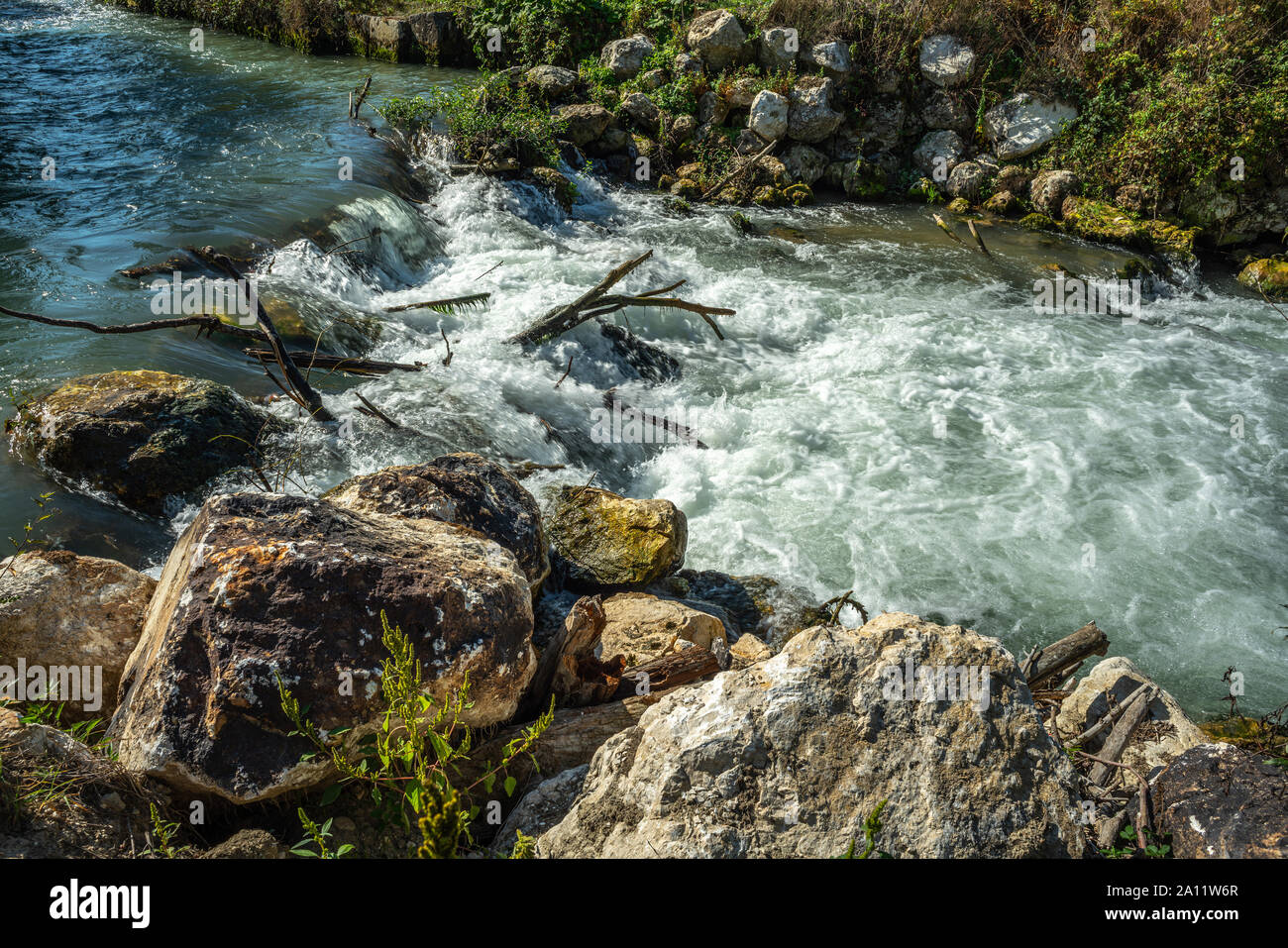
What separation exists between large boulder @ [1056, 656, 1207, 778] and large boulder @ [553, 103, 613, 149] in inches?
529

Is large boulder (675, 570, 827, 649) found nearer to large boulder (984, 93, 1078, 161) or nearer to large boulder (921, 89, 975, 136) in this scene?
large boulder (984, 93, 1078, 161)

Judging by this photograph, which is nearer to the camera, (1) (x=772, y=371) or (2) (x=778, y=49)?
(1) (x=772, y=371)

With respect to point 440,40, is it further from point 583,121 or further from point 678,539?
point 678,539

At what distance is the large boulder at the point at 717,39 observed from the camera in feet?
49.5

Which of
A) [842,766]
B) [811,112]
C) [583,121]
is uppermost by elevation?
[811,112]

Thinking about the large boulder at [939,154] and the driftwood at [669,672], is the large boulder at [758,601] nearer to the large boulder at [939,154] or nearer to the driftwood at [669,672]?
the driftwood at [669,672]

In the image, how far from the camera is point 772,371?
9180mm

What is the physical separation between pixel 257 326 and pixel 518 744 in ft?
18.5

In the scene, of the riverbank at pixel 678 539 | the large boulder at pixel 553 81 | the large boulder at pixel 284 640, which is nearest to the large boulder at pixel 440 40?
the large boulder at pixel 553 81

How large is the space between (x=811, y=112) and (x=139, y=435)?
44.4 feet

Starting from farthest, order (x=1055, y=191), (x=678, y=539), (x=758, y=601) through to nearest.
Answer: (x=1055, y=191)
(x=758, y=601)
(x=678, y=539)

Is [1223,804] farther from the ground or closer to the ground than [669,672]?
farther from the ground

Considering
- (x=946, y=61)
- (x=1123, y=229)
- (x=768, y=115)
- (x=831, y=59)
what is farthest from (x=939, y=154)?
(x=1123, y=229)
